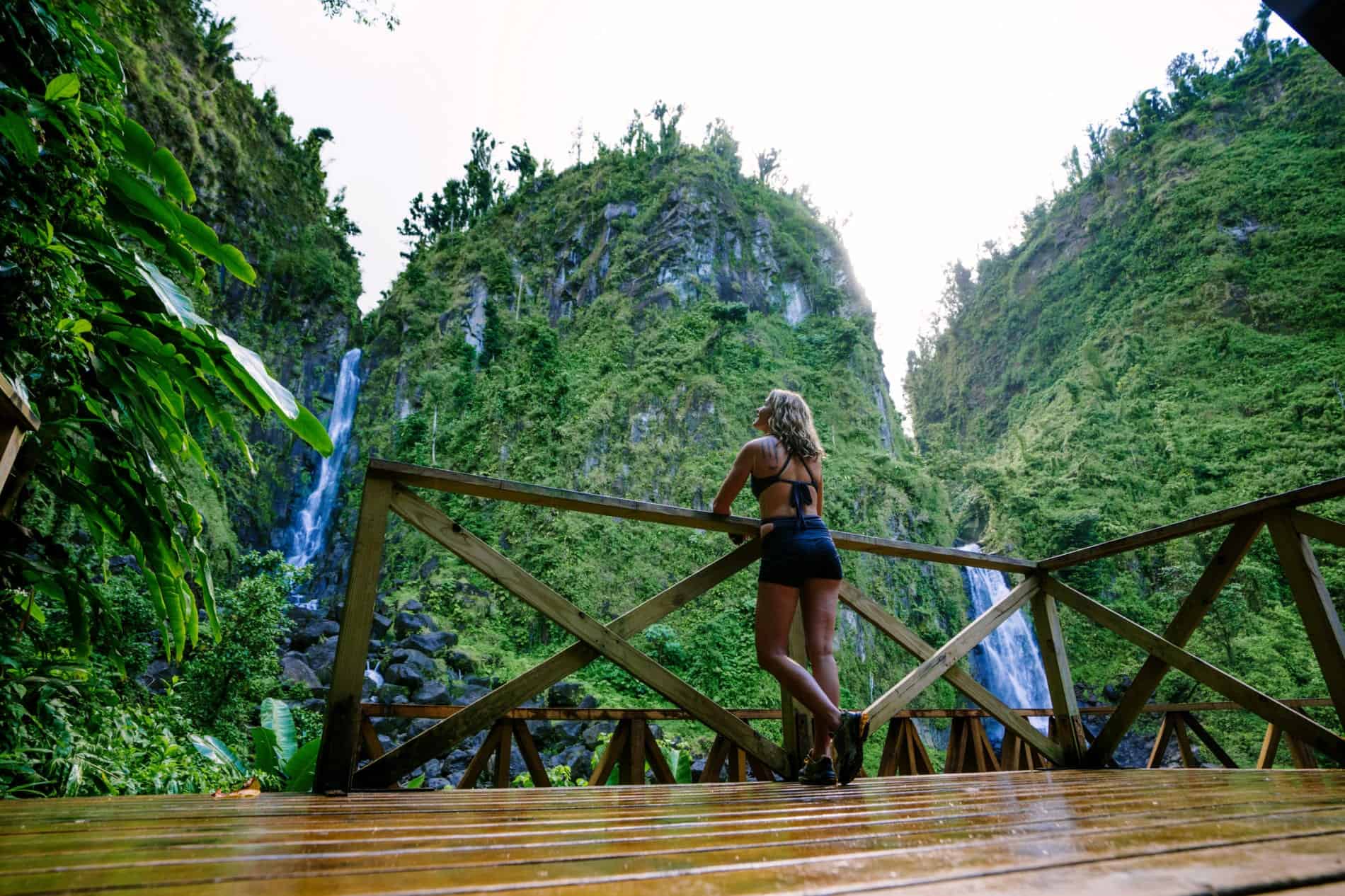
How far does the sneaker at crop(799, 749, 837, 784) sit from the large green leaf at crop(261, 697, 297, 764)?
4636mm

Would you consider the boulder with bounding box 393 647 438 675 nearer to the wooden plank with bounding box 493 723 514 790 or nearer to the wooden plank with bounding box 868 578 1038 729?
the wooden plank with bounding box 493 723 514 790

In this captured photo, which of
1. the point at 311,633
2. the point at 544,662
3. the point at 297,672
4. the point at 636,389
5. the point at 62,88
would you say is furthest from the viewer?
the point at 636,389

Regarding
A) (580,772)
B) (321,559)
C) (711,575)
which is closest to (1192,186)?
(580,772)

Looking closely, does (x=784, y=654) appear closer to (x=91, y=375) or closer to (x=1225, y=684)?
(x=1225, y=684)

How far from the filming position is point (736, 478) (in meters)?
2.77

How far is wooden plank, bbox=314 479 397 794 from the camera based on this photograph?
200 centimetres

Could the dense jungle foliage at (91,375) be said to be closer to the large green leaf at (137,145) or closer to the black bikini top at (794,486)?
the large green leaf at (137,145)

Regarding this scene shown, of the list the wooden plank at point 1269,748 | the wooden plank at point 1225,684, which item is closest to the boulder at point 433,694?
the wooden plank at point 1225,684

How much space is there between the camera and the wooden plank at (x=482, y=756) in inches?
173

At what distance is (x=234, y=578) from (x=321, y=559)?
348 centimetres

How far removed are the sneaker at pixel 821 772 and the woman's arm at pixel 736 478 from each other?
97 cm

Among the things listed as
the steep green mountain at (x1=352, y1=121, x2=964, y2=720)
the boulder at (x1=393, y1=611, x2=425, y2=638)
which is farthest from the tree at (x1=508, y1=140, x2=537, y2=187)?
the boulder at (x1=393, y1=611, x2=425, y2=638)

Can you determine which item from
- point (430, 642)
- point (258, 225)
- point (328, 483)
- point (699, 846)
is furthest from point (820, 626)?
point (258, 225)

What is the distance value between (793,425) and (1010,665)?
14.3 meters
